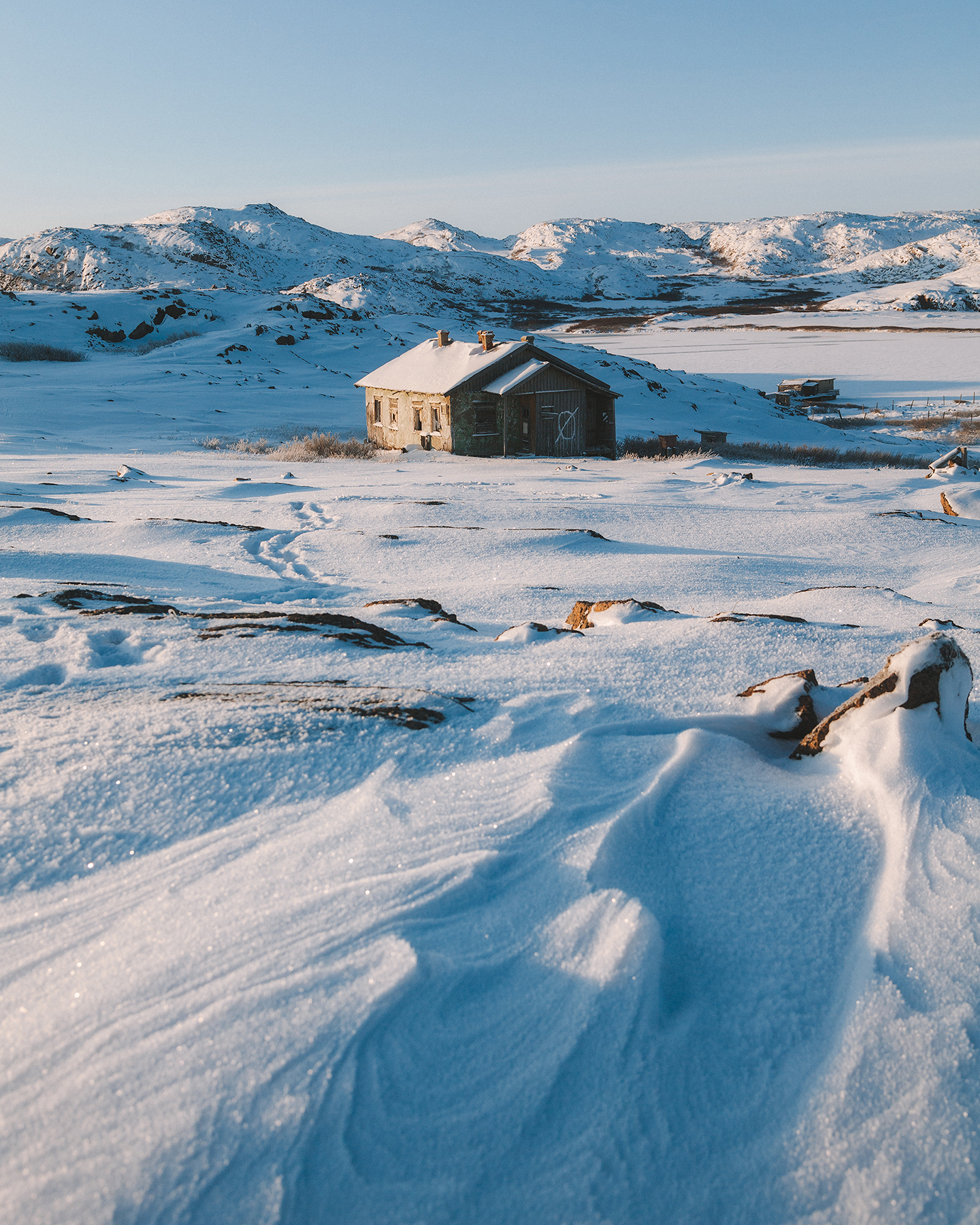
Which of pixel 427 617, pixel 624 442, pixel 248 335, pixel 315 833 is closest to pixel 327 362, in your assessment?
pixel 248 335

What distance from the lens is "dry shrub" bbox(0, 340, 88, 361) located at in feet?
133

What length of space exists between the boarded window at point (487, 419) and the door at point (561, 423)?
4.70 feet

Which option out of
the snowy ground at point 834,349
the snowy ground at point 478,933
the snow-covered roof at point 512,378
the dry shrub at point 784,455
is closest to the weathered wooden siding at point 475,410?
the snow-covered roof at point 512,378

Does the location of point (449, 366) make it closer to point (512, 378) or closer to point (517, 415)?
Result: point (512, 378)

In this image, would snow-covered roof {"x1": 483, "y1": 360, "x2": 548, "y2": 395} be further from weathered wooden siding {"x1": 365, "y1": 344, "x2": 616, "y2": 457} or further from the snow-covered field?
the snow-covered field

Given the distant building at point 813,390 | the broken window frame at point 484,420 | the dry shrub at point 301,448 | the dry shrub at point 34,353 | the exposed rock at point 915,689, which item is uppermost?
the dry shrub at point 34,353

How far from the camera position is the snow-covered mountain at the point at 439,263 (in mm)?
73250

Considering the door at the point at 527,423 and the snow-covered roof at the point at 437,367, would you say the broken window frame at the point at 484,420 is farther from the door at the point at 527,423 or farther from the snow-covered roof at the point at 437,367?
the snow-covered roof at the point at 437,367

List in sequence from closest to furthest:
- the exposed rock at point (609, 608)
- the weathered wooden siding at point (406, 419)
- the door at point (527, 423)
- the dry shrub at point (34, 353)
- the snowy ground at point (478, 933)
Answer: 1. the snowy ground at point (478, 933)
2. the exposed rock at point (609, 608)
3. the weathered wooden siding at point (406, 419)
4. the door at point (527, 423)
5. the dry shrub at point (34, 353)

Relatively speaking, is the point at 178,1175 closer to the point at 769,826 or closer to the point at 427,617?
the point at 769,826

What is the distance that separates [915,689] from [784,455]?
2591 centimetres

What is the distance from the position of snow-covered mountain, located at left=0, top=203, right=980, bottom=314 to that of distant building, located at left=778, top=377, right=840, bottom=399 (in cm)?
3001

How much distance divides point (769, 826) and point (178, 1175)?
1881 mm

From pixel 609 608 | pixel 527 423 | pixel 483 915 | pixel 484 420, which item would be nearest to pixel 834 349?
pixel 527 423
